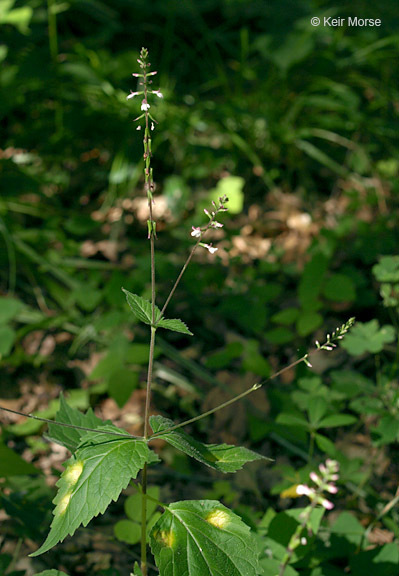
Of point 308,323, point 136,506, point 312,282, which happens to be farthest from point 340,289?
point 136,506

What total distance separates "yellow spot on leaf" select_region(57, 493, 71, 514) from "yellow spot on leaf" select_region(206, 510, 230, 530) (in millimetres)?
249

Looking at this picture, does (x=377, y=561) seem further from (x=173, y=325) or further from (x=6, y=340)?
(x=6, y=340)

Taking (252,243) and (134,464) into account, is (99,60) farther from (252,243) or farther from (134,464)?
(134,464)

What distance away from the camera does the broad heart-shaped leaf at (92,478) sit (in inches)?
32.8

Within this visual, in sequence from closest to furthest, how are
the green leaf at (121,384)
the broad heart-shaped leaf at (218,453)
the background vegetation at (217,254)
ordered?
the broad heart-shaped leaf at (218,453)
the background vegetation at (217,254)
the green leaf at (121,384)

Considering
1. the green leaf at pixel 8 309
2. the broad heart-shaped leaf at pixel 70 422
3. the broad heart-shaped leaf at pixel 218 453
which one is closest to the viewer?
the broad heart-shaped leaf at pixel 218 453

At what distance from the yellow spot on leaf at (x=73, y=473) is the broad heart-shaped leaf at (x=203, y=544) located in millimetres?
166

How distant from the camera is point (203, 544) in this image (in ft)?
2.87

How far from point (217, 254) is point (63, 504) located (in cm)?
174

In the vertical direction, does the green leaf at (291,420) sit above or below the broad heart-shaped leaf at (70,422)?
below

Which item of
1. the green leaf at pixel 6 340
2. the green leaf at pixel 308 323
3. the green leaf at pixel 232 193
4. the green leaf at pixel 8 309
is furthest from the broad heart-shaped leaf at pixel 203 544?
the green leaf at pixel 232 193

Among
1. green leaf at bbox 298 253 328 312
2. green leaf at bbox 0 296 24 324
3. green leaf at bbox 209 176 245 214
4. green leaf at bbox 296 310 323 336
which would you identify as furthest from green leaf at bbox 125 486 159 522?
green leaf at bbox 209 176 245 214

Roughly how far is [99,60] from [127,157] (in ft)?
2.32

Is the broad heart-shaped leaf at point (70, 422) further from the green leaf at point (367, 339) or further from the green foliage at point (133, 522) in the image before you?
the green leaf at point (367, 339)
